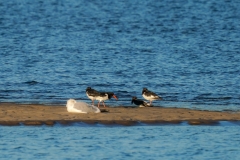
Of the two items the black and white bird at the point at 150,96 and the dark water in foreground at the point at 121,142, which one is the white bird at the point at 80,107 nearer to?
the dark water in foreground at the point at 121,142

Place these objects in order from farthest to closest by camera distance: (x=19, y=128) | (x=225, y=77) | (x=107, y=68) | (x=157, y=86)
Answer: (x=107, y=68), (x=225, y=77), (x=157, y=86), (x=19, y=128)

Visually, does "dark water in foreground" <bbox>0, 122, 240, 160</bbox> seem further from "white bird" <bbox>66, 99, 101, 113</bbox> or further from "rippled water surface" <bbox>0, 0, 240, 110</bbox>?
"rippled water surface" <bbox>0, 0, 240, 110</bbox>

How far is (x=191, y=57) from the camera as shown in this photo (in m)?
42.4

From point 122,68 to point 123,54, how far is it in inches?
234

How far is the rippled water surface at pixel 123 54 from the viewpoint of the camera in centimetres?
3023

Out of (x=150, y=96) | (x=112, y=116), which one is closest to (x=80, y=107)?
(x=112, y=116)

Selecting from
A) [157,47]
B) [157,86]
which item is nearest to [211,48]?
[157,47]

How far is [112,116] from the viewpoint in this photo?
23.5m

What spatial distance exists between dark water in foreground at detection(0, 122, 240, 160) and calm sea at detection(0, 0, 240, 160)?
0.08 feet

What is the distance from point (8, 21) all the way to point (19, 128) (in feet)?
150

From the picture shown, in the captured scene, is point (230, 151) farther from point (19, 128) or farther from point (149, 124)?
point (19, 128)

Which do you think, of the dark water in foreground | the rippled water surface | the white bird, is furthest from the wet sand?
the rippled water surface

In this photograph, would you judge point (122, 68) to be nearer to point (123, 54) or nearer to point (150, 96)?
point (123, 54)

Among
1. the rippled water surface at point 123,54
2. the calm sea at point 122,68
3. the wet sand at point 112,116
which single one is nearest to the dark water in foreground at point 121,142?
the calm sea at point 122,68
